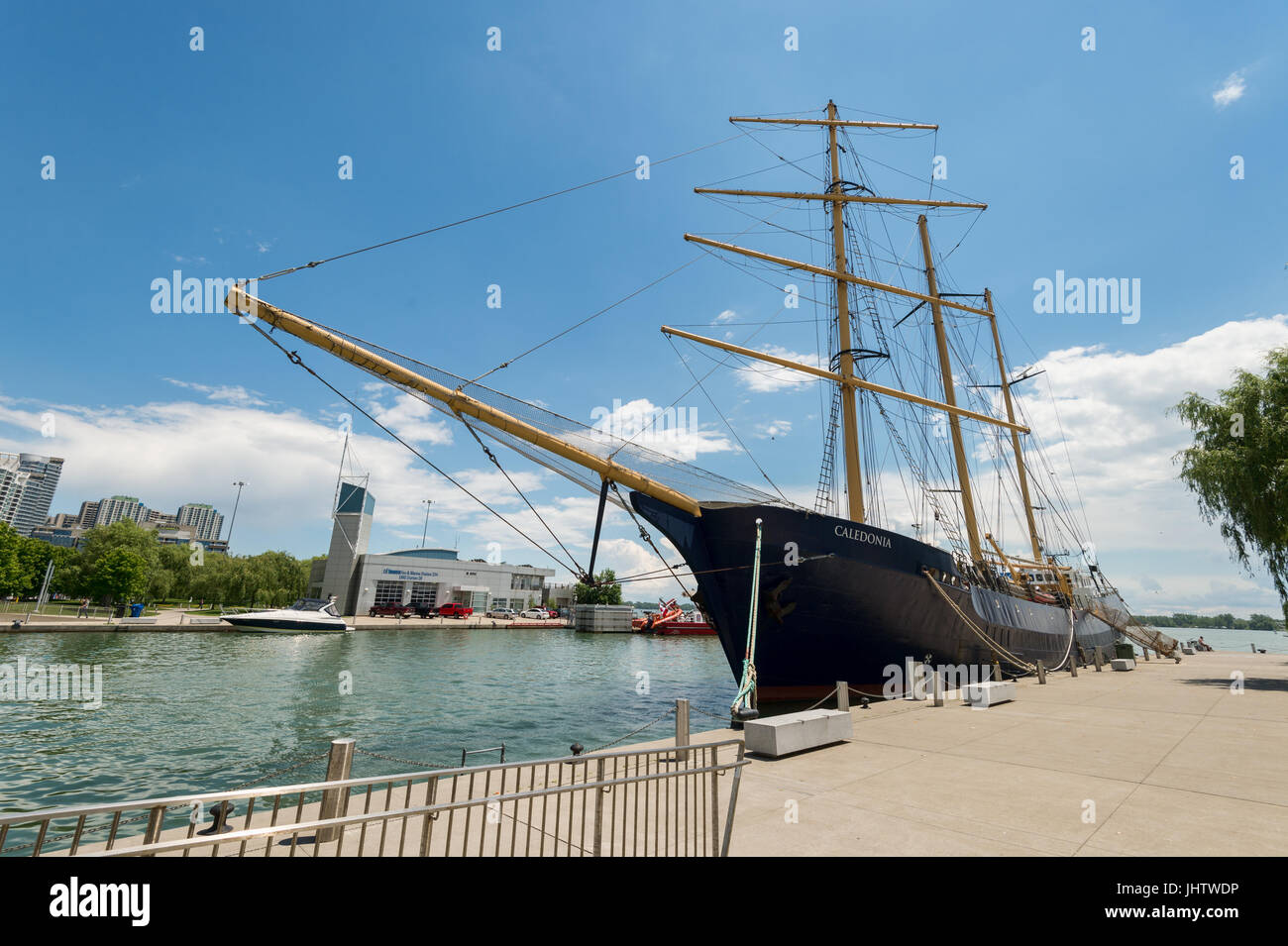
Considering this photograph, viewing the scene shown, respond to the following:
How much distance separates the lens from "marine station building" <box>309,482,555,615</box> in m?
78.0

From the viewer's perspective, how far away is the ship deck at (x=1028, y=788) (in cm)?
543

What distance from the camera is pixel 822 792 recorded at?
23.2 ft

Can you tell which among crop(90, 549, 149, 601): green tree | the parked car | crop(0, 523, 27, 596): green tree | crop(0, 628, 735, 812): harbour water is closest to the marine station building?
the parked car

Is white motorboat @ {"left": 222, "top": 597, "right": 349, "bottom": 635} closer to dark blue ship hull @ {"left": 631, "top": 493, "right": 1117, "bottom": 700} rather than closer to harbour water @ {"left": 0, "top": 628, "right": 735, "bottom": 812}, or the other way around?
harbour water @ {"left": 0, "top": 628, "right": 735, "bottom": 812}

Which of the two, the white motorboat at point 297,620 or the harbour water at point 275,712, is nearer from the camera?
the harbour water at point 275,712

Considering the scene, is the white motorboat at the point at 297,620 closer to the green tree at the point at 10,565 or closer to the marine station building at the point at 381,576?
the green tree at the point at 10,565

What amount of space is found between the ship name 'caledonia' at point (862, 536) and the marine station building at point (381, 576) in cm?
7676

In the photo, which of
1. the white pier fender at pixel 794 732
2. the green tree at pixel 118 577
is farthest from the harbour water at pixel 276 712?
the green tree at pixel 118 577

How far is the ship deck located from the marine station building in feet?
261

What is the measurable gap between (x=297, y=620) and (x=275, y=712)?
3787cm
